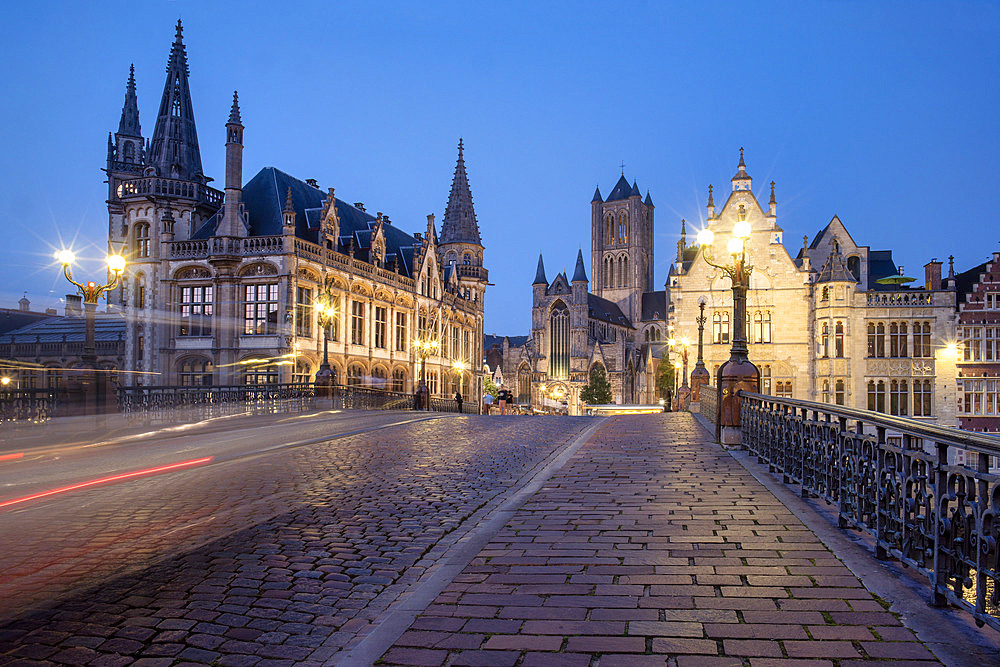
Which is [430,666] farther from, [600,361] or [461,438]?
[600,361]

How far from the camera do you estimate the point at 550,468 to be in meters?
11.1

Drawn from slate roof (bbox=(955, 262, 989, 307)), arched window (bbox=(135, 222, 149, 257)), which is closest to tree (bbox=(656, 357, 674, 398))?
slate roof (bbox=(955, 262, 989, 307))

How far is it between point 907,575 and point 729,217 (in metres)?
43.7

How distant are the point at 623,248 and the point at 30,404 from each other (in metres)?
113

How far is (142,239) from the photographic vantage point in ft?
139

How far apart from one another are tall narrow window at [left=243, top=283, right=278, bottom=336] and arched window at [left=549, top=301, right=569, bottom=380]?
6790cm

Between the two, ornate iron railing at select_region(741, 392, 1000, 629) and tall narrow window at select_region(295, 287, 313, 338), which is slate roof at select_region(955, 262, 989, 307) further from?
ornate iron railing at select_region(741, 392, 1000, 629)

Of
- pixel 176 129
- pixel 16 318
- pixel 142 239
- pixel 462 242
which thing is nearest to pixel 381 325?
pixel 142 239

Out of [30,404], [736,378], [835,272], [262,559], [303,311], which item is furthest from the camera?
[835,272]

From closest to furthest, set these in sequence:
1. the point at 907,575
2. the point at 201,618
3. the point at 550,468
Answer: the point at 201,618 → the point at 907,575 → the point at 550,468

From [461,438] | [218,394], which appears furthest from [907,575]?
[218,394]

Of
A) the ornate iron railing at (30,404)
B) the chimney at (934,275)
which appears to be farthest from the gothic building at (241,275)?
the chimney at (934,275)

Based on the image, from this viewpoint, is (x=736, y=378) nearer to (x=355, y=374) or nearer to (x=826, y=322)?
(x=355, y=374)

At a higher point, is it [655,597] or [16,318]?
[16,318]
